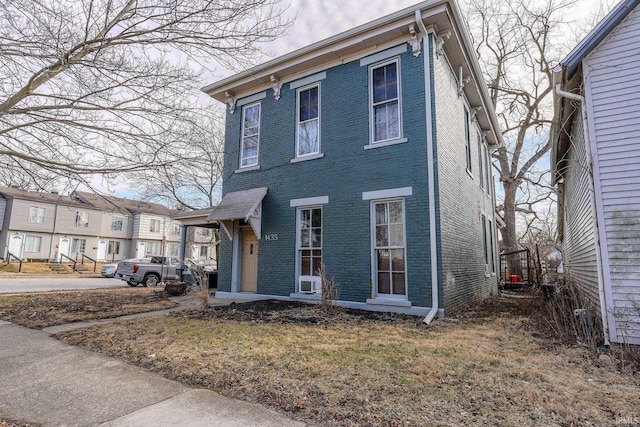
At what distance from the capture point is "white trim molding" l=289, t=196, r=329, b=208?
959cm

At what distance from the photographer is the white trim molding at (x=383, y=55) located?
8860mm

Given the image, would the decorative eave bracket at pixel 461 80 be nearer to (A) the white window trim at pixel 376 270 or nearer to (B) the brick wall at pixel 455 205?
(B) the brick wall at pixel 455 205

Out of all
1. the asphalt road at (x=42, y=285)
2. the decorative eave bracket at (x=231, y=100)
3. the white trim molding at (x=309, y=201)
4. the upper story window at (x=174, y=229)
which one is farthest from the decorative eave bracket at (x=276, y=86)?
the upper story window at (x=174, y=229)

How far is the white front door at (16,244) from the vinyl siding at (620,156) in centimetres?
3753

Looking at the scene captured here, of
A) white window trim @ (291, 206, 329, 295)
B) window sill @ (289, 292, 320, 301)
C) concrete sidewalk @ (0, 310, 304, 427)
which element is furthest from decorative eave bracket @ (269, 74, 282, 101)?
concrete sidewalk @ (0, 310, 304, 427)

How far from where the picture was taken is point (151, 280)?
17.8 metres

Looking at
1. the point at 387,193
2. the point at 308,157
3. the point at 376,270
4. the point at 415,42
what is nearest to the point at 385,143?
the point at 387,193

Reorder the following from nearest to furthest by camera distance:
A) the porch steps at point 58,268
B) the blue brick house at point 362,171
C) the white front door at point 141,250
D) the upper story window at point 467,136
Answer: the blue brick house at point 362,171, the upper story window at point 467,136, the porch steps at point 58,268, the white front door at point 141,250

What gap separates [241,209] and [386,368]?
7.15 m

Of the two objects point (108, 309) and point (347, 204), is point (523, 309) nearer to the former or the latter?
point (347, 204)

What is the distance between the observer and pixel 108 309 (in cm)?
904

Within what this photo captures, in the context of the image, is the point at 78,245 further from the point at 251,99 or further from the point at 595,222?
the point at 595,222

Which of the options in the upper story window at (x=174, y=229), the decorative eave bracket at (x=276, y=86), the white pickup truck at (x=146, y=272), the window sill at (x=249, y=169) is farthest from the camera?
the upper story window at (x=174, y=229)

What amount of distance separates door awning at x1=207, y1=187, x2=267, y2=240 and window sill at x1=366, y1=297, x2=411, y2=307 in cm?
407
